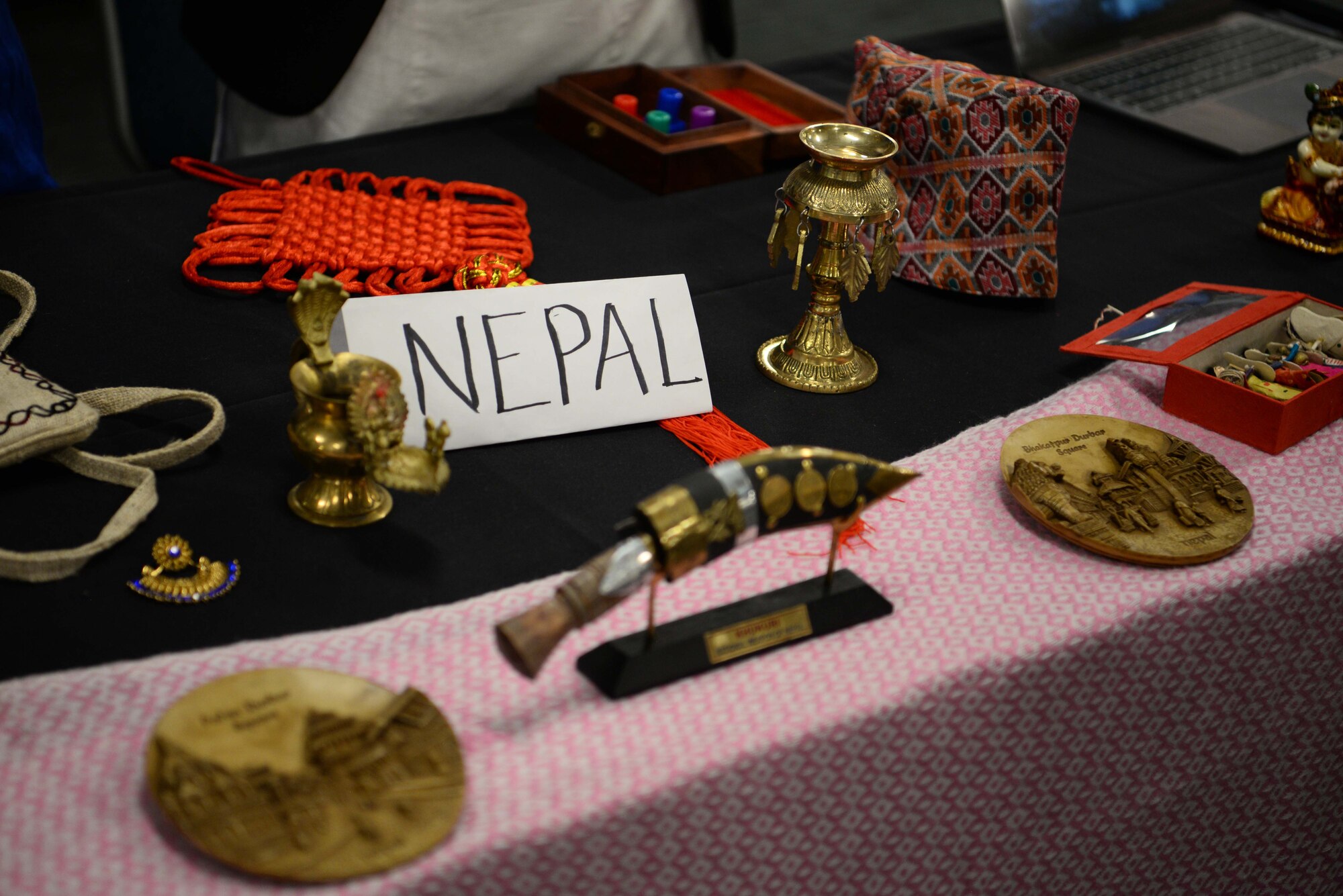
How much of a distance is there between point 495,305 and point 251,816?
484 mm

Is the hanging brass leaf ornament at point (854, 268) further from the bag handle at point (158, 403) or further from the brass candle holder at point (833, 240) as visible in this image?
the bag handle at point (158, 403)

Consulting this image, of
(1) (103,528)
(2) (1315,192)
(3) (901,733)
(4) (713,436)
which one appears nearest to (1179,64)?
(2) (1315,192)

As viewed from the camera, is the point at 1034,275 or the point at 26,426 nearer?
the point at 26,426

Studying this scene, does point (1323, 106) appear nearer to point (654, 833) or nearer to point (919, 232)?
point (919, 232)

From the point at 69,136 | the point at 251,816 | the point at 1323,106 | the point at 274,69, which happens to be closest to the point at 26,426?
the point at 251,816

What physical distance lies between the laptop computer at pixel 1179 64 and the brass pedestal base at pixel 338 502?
128cm

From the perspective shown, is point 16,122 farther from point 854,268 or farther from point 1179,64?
point 1179,64

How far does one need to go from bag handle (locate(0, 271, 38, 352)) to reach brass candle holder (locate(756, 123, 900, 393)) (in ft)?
2.18

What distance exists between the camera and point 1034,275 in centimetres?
127

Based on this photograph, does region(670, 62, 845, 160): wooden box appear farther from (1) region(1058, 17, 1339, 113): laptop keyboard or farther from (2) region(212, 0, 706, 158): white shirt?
(1) region(1058, 17, 1339, 113): laptop keyboard

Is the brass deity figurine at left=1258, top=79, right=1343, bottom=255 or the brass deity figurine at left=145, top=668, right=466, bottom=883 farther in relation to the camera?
the brass deity figurine at left=1258, top=79, right=1343, bottom=255

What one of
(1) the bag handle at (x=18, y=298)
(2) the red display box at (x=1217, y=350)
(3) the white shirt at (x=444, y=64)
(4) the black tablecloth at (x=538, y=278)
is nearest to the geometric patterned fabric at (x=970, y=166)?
(4) the black tablecloth at (x=538, y=278)

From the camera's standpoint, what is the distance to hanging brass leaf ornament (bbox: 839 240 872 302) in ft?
3.44

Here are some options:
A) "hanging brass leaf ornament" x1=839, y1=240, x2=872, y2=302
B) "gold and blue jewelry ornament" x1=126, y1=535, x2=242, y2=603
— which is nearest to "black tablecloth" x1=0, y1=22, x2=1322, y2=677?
"gold and blue jewelry ornament" x1=126, y1=535, x2=242, y2=603
